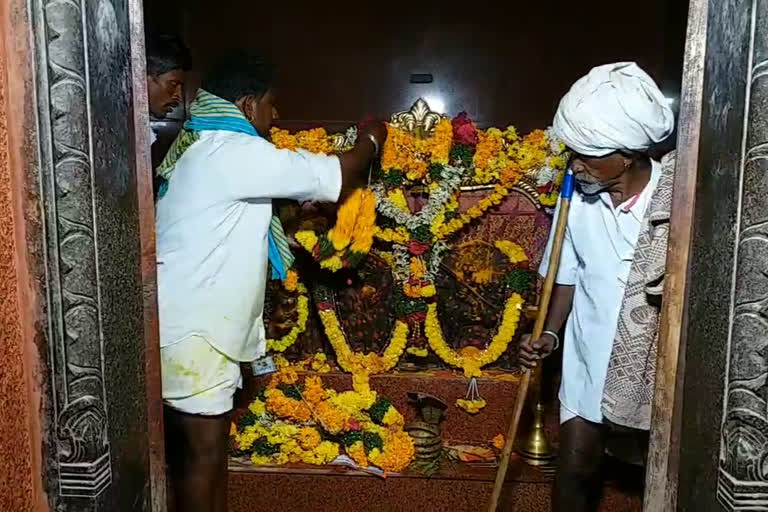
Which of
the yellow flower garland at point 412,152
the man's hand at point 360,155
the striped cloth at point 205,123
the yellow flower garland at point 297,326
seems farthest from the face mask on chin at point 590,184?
the yellow flower garland at point 297,326

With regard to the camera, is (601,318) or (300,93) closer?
(601,318)

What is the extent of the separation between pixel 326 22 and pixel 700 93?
4.15 m

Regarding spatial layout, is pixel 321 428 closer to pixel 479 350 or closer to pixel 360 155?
pixel 479 350

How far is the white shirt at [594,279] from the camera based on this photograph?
223 centimetres

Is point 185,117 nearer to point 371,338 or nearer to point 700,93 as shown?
point 371,338

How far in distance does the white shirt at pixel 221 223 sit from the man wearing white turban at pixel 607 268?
82 centimetres

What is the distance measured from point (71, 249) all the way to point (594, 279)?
1558 mm

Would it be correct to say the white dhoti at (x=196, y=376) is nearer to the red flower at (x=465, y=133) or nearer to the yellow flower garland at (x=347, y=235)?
the yellow flower garland at (x=347, y=235)

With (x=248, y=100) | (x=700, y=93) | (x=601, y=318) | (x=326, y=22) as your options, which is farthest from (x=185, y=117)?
(x=700, y=93)

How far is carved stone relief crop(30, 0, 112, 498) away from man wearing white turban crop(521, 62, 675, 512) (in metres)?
1.37

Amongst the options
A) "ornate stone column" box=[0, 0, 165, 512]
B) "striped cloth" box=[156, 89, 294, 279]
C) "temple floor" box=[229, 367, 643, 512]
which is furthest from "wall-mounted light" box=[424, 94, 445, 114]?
"ornate stone column" box=[0, 0, 165, 512]

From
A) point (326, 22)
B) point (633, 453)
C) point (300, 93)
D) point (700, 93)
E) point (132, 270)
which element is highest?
point (326, 22)

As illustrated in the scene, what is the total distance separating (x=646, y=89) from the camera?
6.84 ft

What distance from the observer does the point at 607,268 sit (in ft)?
7.50
